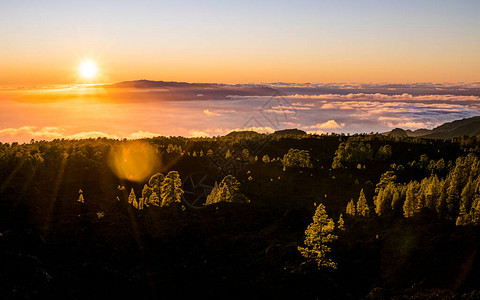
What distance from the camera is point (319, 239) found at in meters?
35.6

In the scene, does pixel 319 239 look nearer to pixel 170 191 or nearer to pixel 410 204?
pixel 410 204

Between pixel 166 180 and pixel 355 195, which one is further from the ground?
pixel 166 180

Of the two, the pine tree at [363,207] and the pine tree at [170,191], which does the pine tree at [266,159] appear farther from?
the pine tree at [170,191]

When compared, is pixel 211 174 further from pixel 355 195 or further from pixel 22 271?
pixel 22 271

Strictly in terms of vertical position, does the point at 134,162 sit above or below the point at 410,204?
below

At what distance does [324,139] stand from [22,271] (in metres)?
108

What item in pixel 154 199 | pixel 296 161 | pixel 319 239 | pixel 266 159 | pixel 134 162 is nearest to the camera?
pixel 319 239

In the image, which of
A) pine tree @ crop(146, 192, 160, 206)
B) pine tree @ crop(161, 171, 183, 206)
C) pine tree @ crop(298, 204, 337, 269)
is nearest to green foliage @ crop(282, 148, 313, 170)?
pine tree @ crop(161, 171, 183, 206)

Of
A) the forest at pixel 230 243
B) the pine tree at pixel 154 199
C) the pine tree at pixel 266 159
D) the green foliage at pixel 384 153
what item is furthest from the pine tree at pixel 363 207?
the green foliage at pixel 384 153

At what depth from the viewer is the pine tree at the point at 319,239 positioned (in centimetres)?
3461

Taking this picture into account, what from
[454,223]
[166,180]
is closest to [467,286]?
[454,223]

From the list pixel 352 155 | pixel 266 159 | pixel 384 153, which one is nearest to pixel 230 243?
pixel 266 159

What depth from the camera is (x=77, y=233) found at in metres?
37.9

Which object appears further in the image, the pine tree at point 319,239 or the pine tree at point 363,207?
the pine tree at point 363,207
